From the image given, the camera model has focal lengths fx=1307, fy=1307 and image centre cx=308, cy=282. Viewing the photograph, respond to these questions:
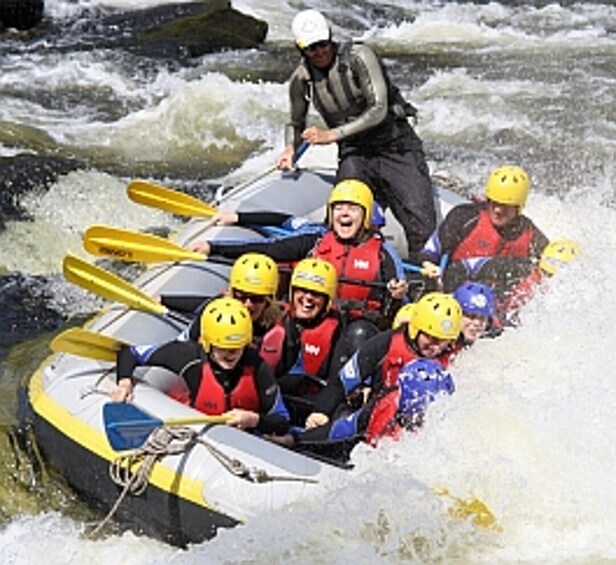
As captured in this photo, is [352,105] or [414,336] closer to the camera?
[414,336]

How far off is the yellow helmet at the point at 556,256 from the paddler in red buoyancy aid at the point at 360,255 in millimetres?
692

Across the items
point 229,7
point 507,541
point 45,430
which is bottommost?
point 229,7

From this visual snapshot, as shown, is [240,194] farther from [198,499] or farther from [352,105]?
[198,499]

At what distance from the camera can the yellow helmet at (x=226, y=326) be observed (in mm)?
5035

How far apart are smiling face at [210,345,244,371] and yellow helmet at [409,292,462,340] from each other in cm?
72

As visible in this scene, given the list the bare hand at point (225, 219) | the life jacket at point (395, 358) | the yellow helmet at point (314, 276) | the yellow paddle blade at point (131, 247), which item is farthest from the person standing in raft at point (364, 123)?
the life jacket at point (395, 358)

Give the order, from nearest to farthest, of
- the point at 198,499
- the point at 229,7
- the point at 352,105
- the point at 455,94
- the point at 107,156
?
the point at 198,499 < the point at 352,105 < the point at 107,156 < the point at 455,94 < the point at 229,7

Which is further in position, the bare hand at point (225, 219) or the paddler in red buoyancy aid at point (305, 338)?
the bare hand at point (225, 219)

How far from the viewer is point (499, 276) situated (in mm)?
6332

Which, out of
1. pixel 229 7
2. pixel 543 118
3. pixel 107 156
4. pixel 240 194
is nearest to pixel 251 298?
pixel 240 194

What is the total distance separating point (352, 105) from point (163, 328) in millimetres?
1710

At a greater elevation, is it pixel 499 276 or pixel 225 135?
pixel 499 276

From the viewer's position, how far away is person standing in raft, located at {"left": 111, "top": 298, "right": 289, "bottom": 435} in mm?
5055

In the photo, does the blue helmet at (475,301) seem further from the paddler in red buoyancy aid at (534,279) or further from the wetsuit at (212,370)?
the wetsuit at (212,370)
